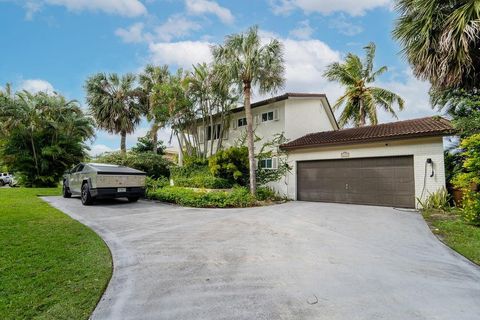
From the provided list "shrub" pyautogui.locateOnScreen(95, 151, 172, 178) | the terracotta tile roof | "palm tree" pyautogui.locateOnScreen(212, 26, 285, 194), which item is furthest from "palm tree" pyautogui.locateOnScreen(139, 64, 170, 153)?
Result: the terracotta tile roof

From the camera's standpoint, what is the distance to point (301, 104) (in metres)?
16.3

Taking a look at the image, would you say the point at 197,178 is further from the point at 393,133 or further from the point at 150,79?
the point at 150,79

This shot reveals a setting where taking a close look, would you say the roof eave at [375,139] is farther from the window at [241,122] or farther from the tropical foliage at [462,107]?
the window at [241,122]

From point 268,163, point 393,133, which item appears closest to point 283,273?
point 393,133

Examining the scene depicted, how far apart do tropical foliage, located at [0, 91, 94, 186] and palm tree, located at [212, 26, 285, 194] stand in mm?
12823

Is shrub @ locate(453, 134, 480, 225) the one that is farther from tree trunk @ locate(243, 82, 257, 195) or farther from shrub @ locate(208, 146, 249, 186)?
shrub @ locate(208, 146, 249, 186)

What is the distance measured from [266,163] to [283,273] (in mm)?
12144

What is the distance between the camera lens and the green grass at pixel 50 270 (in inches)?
105

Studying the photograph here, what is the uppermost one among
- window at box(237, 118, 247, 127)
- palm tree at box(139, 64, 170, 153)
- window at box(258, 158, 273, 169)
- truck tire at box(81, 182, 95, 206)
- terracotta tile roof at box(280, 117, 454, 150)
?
palm tree at box(139, 64, 170, 153)

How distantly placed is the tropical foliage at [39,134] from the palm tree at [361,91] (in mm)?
18915

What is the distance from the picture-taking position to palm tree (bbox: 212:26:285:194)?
1227 cm

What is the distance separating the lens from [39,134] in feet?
59.7

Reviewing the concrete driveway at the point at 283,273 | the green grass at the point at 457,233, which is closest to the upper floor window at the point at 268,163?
the green grass at the point at 457,233

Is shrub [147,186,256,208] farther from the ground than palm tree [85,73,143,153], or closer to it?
closer to it
